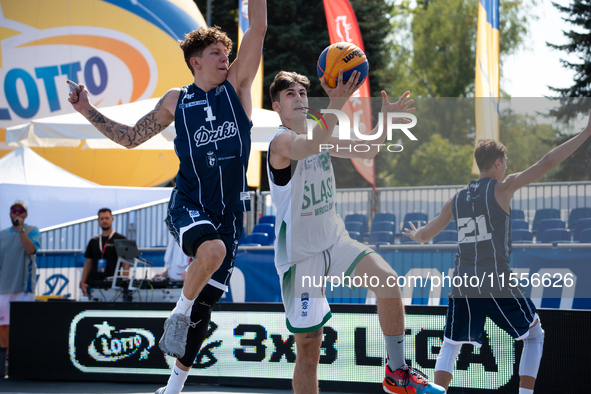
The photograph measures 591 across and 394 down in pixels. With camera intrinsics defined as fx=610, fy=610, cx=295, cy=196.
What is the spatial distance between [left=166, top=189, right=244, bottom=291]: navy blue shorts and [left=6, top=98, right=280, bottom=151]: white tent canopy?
4276mm

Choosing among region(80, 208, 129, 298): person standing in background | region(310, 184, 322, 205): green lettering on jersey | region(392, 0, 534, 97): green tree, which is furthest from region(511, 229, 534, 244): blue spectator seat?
region(392, 0, 534, 97): green tree

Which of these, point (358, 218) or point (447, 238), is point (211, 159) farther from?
point (358, 218)

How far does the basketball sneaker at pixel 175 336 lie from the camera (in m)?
3.65

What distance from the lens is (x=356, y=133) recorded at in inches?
172

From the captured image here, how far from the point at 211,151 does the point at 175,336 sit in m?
1.19

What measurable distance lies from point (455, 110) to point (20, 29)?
1261cm

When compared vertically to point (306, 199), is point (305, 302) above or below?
below

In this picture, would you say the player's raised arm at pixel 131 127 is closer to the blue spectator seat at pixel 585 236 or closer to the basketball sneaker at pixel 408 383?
the basketball sneaker at pixel 408 383

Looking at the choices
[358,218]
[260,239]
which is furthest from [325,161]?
[260,239]

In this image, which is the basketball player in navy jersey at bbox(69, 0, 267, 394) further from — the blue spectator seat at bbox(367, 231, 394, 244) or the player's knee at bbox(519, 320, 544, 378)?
the blue spectator seat at bbox(367, 231, 394, 244)

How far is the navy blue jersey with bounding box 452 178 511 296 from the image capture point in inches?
179

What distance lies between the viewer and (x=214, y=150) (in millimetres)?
3984

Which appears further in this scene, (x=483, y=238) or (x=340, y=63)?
(x=483, y=238)

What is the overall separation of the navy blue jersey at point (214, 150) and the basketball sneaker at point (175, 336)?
2.37 ft
